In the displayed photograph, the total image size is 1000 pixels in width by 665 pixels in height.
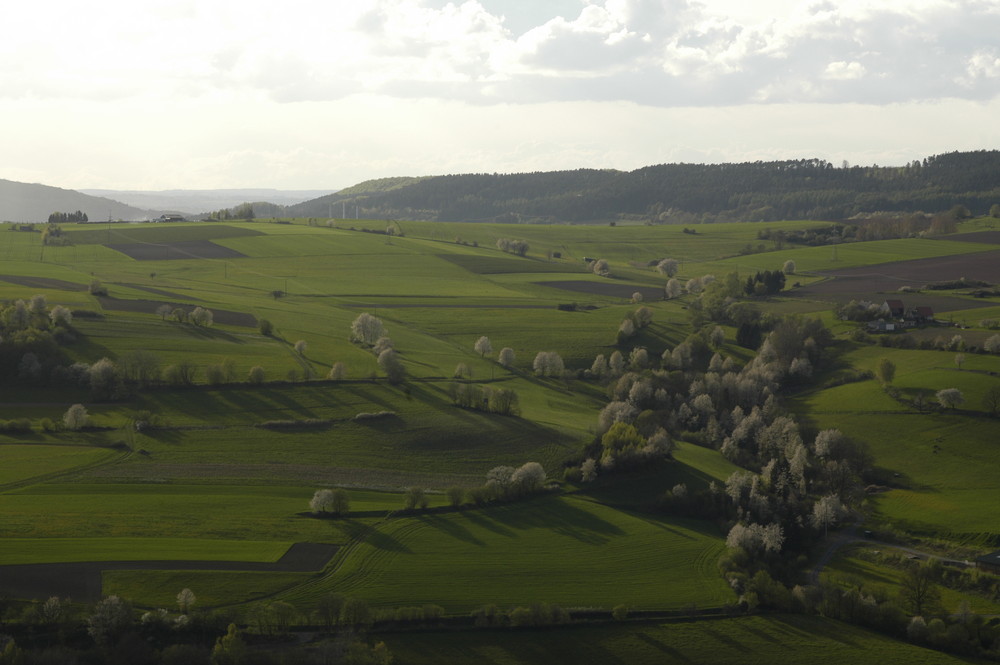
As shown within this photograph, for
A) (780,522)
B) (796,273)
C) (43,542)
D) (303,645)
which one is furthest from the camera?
(796,273)

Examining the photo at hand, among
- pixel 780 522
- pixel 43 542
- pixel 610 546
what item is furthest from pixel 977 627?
pixel 43 542

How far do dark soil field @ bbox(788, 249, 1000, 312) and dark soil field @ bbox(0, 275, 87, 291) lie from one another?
333ft

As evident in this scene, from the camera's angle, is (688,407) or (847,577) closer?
(847,577)

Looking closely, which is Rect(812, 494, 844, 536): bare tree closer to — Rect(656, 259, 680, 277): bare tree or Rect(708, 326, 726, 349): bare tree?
Rect(708, 326, 726, 349): bare tree

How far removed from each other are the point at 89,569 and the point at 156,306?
6486 centimetres

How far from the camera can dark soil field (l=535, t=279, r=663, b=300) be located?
145 meters

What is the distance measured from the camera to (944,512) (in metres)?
69.1

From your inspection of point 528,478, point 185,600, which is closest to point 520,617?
point 185,600

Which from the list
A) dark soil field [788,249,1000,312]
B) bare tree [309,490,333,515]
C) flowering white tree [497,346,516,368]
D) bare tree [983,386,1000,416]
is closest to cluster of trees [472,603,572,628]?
bare tree [309,490,333,515]

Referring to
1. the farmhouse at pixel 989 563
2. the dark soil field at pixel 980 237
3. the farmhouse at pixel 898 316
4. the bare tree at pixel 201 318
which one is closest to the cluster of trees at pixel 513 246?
the farmhouse at pixel 898 316

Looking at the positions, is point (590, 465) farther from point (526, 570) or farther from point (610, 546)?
point (526, 570)

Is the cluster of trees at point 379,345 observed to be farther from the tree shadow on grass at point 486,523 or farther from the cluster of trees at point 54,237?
the cluster of trees at point 54,237

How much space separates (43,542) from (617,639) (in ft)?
114

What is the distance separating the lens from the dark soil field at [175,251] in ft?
524
